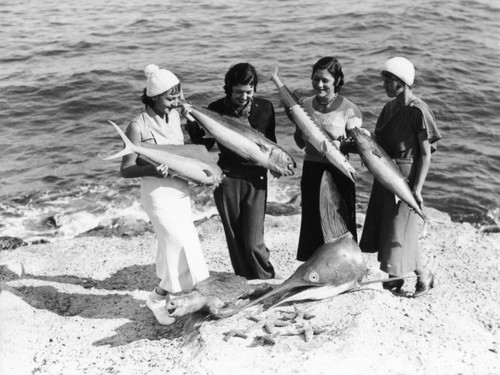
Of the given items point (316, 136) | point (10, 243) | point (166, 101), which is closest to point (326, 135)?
point (316, 136)

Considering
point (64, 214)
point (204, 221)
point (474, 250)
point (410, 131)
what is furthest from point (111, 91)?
point (410, 131)

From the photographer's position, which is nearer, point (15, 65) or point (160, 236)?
point (160, 236)

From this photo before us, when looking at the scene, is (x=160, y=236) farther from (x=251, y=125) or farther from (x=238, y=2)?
(x=238, y=2)

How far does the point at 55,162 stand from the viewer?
1322 cm

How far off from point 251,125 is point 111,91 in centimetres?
1207

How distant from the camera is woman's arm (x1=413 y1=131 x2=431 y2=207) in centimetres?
543

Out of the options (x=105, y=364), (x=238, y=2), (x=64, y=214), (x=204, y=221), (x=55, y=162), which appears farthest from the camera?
(x=238, y=2)

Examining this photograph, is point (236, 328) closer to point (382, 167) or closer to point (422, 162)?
point (382, 167)

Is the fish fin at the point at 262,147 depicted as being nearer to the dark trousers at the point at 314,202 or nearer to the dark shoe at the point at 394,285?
the dark trousers at the point at 314,202

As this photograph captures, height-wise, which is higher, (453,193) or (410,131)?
(410,131)

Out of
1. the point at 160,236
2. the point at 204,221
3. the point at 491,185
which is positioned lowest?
the point at 491,185

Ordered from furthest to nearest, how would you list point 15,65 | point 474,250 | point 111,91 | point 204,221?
point 15,65 → point 111,91 → point 204,221 → point 474,250

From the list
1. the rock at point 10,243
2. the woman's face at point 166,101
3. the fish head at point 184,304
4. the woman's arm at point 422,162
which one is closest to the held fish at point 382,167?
the woman's arm at point 422,162

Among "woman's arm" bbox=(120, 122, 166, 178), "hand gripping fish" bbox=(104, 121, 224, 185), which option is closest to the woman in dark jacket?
"hand gripping fish" bbox=(104, 121, 224, 185)
